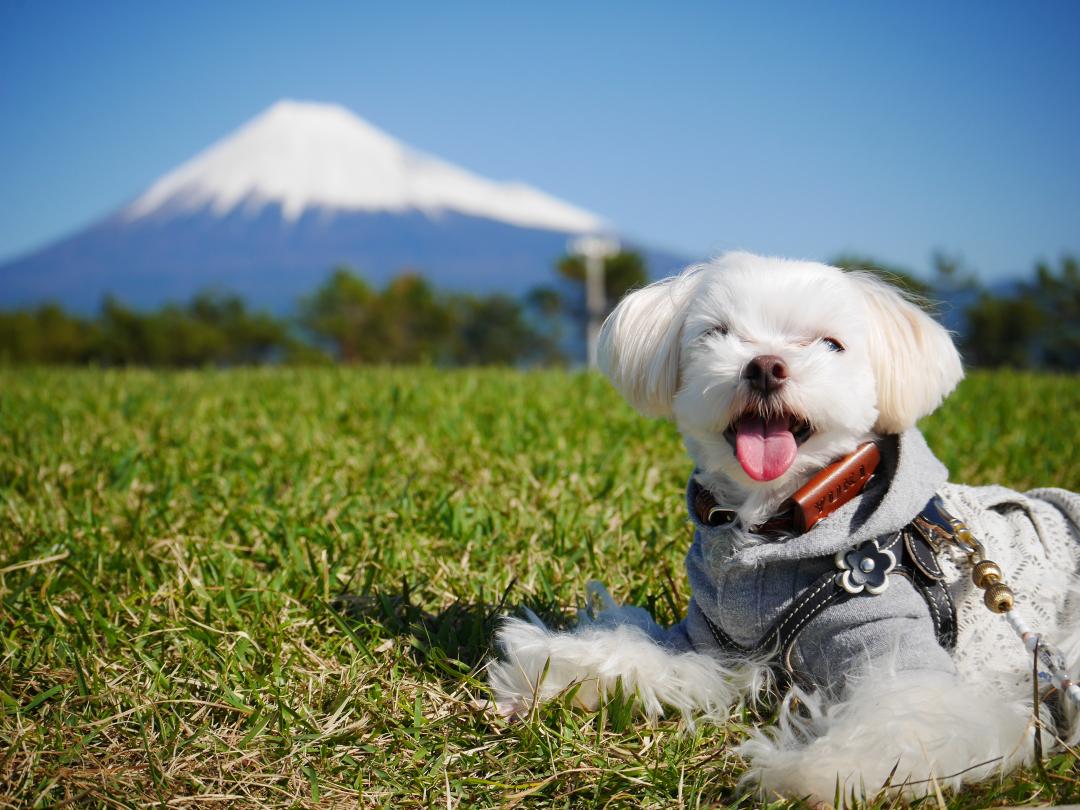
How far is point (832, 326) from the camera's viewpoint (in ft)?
6.63

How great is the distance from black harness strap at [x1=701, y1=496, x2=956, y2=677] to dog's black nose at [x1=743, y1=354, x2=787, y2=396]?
0.44 meters

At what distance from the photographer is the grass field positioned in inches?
74.9

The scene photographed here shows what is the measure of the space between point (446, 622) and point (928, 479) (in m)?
1.36

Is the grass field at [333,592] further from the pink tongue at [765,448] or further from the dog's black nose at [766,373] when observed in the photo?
the dog's black nose at [766,373]

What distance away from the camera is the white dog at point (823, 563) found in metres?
1.81

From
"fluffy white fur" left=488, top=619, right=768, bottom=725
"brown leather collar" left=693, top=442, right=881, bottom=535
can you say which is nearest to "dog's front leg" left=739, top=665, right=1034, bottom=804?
"fluffy white fur" left=488, top=619, right=768, bottom=725

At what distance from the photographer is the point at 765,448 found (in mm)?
1938

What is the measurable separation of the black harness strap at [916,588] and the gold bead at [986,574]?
0.07m

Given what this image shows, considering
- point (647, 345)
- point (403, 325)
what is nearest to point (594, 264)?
point (403, 325)

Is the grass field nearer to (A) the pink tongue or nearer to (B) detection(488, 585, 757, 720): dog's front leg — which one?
(B) detection(488, 585, 757, 720): dog's front leg

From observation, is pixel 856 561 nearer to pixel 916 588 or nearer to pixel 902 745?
pixel 916 588

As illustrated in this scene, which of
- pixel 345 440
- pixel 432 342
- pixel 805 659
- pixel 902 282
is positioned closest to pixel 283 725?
pixel 805 659

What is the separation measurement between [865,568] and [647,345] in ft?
2.46

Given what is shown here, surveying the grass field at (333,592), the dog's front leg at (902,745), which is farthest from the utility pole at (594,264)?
the dog's front leg at (902,745)
